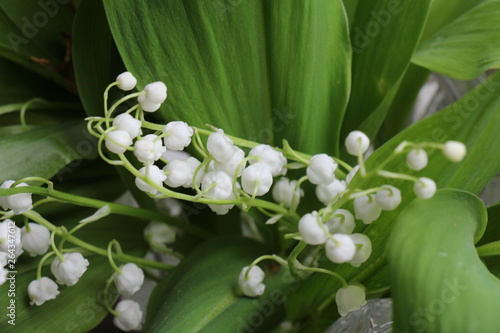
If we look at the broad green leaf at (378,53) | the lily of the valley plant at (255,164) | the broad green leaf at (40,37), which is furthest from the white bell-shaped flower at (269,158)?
the broad green leaf at (40,37)

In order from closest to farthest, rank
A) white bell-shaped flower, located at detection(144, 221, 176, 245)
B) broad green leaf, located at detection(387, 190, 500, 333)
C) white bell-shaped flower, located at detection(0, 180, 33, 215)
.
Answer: broad green leaf, located at detection(387, 190, 500, 333), white bell-shaped flower, located at detection(0, 180, 33, 215), white bell-shaped flower, located at detection(144, 221, 176, 245)

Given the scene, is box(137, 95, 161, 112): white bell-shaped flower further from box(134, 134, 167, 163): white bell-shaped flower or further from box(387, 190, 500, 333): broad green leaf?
box(387, 190, 500, 333): broad green leaf

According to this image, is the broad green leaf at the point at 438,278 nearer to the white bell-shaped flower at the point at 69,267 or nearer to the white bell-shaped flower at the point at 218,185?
the white bell-shaped flower at the point at 218,185

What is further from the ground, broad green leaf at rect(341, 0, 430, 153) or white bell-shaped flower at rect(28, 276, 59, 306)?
broad green leaf at rect(341, 0, 430, 153)

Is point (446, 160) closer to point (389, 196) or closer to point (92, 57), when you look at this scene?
point (389, 196)

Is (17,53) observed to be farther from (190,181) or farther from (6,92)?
(190,181)

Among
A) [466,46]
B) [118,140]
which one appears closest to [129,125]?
[118,140]

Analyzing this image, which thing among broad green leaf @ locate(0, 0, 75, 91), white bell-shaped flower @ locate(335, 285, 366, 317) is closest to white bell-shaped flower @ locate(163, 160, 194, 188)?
white bell-shaped flower @ locate(335, 285, 366, 317)

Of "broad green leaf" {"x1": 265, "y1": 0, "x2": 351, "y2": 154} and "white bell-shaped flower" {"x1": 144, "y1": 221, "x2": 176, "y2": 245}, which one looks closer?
"broad green leaf" {"x1": 265, "y1": 0, "x2": 351, "y2": 154}
